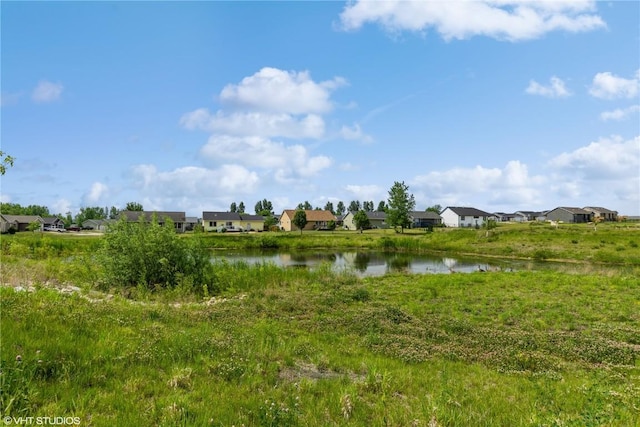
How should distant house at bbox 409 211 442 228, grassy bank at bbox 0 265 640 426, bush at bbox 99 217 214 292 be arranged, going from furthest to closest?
distant house at bbox 409 211 442 228 → bush at bbox 99 217 214 292 → grassy bank at bbox 0 265 640 426

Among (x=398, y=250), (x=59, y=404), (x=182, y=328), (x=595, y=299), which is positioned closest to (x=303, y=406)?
(x=59, y=404)

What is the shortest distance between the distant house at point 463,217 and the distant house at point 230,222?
54039 millimetres

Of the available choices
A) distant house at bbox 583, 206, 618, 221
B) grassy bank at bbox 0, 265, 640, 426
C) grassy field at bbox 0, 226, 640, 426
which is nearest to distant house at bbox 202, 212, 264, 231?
grassy field at bbox 0, 226, 640, 426

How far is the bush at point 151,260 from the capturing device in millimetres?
15867

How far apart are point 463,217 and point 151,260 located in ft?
338

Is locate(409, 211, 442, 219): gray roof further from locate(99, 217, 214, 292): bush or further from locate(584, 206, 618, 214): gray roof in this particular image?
locate(99, 217, 214, 292): bush

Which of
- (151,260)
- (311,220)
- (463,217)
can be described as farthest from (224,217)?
(151,260)

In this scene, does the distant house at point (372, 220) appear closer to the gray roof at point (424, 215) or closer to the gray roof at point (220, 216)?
the gray roof at point (424, 215)

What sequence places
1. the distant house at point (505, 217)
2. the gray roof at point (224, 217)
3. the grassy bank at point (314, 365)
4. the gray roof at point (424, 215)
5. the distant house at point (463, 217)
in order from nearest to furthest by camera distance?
the grassy bank at point (314, 365) → the gray roof at point (224, 217) → the distant house at point (463, 217) → the gray roof at point (424, 215) → the distant house at point (505, 217)

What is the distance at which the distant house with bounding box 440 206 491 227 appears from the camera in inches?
4203

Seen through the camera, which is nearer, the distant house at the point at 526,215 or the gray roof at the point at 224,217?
the gray roof at the point at 224,217

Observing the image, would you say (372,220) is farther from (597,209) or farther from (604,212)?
(604,212)

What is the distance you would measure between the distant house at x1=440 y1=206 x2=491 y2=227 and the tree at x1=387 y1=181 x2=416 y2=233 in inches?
1490

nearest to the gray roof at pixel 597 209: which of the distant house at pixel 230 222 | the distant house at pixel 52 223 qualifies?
the distant house at pixel 230 222
